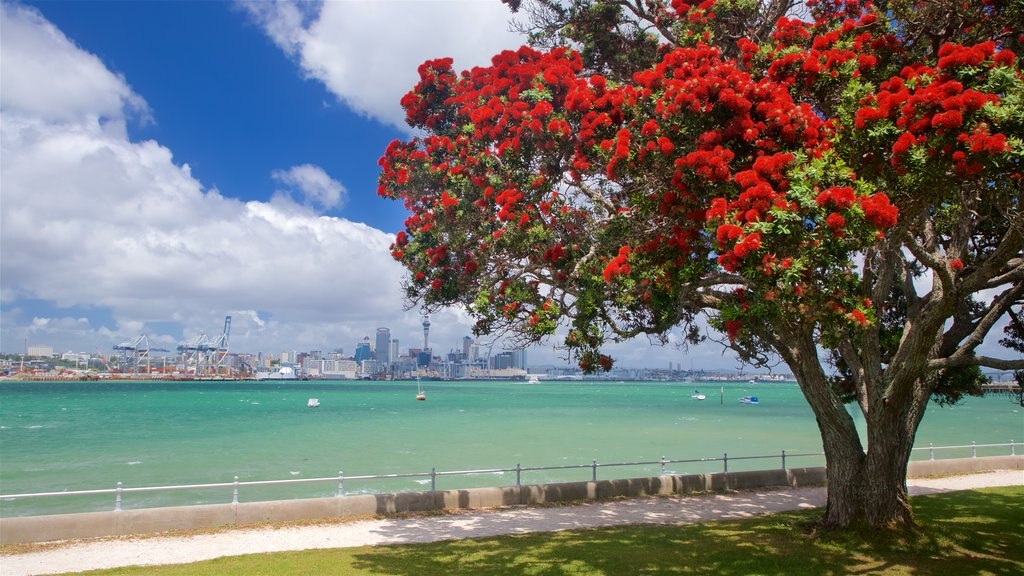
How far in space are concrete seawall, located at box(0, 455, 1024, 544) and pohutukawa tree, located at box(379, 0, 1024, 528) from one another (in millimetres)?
3884

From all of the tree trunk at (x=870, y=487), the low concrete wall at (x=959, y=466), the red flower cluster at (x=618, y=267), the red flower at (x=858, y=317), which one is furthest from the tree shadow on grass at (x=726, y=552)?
the low concrete wall at (x=959, y=466)

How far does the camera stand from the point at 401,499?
46.9 feet

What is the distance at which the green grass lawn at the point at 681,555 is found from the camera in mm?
9422

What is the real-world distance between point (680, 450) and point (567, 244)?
3278 centimetres

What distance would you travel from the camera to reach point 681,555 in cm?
1032

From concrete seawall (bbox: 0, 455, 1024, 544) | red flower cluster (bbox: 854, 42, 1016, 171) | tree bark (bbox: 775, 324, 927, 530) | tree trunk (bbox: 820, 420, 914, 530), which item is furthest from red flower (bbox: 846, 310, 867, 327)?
concrete seawall (bbox: 0, 455, 1024, 544)

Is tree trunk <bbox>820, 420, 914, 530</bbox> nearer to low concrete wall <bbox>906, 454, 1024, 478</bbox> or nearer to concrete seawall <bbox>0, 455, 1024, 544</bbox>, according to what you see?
concrete seawall <bbox>0, 455, 1024, 544</bbox>

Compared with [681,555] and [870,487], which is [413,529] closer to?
[681,555]

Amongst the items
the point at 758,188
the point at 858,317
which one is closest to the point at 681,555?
the point at 858,317

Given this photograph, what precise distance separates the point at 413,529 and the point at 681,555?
524 cm

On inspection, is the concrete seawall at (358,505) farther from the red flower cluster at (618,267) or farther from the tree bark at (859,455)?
the red flower cluster at (618,267)

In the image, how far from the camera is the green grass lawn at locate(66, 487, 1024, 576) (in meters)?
9.42

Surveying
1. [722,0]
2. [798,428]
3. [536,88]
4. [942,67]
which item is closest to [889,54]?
[942,67]

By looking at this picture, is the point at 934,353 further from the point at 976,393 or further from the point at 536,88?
the point at 536,88
